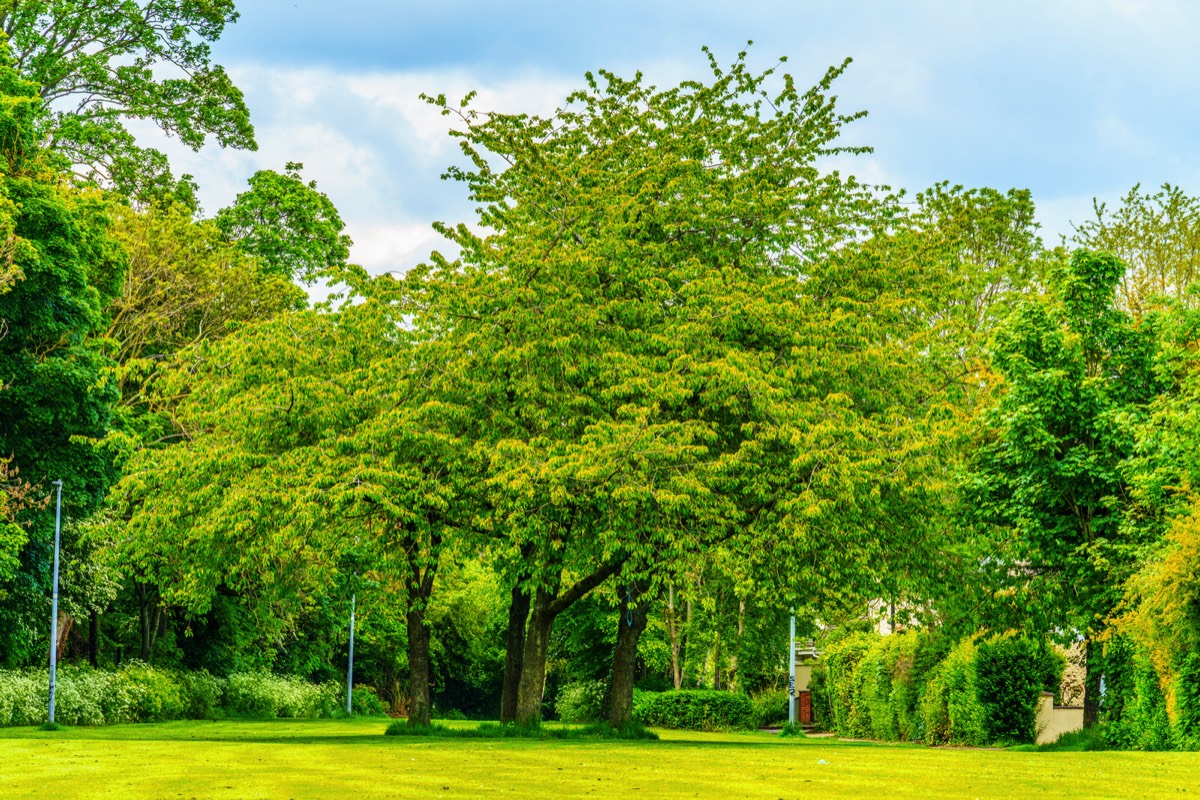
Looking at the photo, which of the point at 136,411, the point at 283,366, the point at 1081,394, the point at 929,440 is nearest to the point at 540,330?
the point at 283,366

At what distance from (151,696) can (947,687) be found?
26343 mm

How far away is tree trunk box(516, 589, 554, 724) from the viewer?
29.0m

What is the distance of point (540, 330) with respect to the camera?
88.0ft

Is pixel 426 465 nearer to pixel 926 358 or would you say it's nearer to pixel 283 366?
pixel 283 366

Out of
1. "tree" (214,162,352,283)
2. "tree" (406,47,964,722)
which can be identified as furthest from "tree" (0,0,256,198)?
"tree" (406,47,964,722)

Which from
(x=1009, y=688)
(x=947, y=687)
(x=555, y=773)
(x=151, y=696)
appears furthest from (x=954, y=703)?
(x=151, y=696)

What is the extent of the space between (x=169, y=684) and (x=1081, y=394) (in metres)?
32.6

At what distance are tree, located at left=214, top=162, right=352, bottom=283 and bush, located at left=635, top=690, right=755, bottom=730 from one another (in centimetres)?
2106

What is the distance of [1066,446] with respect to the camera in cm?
3161

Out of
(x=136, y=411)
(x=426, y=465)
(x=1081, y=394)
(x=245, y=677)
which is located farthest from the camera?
(x=245, y=677)

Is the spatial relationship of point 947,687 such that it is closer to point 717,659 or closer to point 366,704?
point 717,659

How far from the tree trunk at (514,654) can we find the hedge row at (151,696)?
1570 centimetres

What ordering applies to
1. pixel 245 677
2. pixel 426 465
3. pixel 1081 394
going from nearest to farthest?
pixel 426 465 → pixel 1081 394 → pixel 245 677

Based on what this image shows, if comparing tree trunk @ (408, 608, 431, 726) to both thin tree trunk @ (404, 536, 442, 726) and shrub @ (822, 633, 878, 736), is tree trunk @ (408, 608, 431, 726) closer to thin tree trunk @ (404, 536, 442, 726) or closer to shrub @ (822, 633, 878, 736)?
thin tree trunk @ (404, 536, 442, 726)
